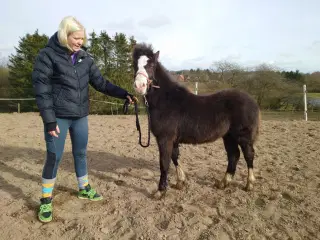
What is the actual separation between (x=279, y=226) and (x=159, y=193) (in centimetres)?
151

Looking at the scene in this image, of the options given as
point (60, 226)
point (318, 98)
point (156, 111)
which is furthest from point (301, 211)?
point (318, 98)

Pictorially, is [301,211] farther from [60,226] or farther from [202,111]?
[60,226]

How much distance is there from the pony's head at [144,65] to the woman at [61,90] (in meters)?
0.57

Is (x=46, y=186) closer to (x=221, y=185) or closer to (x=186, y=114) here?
(x=186, y=114)

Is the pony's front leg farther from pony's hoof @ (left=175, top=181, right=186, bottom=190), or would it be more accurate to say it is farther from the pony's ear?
the pony's ear

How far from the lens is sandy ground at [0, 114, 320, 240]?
2615 millimetres

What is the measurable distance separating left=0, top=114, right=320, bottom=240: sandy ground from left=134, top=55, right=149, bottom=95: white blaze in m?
1.48

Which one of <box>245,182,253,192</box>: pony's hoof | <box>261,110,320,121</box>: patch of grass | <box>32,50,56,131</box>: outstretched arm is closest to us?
<box>32,50,56,131</box>: outstretched arm

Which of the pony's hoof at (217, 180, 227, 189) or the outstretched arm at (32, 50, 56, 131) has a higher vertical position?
the outstretched arm at (32, 50, 56, 131)

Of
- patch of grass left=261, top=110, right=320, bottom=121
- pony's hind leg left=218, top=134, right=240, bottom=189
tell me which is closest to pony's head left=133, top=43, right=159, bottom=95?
pony's hind leg left=218, top=134, right=240, bottom=189

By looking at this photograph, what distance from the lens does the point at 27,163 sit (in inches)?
192

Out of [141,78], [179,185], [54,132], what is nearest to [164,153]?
[179,185]

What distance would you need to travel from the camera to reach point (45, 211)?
9.21 feet

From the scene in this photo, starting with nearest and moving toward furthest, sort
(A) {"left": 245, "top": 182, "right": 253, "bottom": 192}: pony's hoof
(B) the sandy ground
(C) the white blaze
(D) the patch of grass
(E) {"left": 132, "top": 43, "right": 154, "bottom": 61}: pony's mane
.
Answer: (B) the sandy ground, (C) the white blaze, (E) {"left": 132, "top": 43, "right": 154, "bottom": 61}: pony's mane, (A) {"left": 245, "top": 182, "right": 253, "bottom": 192}: pony's hoof, (D) the patch of grass
